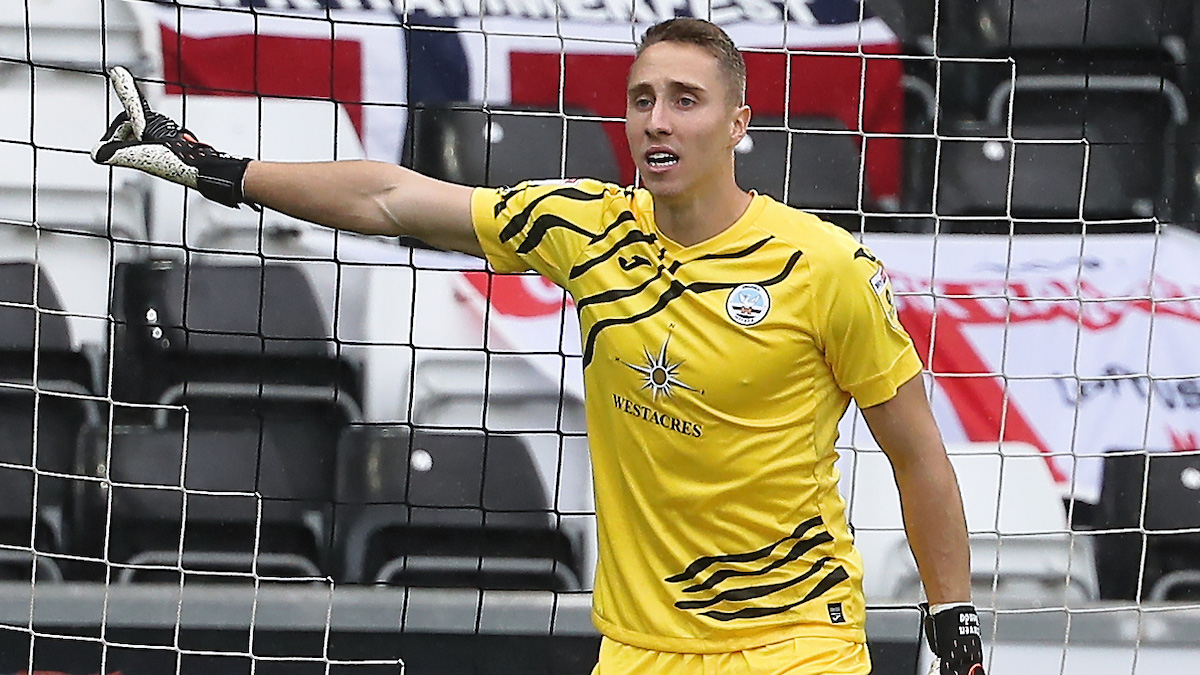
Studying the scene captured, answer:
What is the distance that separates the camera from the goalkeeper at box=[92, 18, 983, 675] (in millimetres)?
2305

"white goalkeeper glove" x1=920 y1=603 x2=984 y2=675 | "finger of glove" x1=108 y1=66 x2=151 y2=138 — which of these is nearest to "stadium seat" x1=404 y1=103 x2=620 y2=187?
"finger of glove" x1=108 y1=66 x2=151 y2=138

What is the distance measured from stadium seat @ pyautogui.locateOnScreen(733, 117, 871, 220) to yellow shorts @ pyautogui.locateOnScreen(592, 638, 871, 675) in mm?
1921

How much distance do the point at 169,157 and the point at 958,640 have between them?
149 centimetres

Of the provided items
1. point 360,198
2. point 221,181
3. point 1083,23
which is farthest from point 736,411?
point 1083,23

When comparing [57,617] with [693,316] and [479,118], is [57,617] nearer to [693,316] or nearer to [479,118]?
[479,118]

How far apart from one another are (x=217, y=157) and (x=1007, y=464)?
2.29 m

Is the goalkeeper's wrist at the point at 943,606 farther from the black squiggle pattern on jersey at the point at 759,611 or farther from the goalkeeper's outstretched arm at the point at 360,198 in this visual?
the goalkeeper's outstretched arm at the point at 360,198

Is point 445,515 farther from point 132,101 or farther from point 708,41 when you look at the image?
point 708,41

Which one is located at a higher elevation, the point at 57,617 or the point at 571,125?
the point at 571,125

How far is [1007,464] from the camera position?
3.96m

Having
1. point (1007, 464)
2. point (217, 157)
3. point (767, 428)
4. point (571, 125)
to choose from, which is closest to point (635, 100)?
point (767, 428)

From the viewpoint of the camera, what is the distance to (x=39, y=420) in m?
3.93

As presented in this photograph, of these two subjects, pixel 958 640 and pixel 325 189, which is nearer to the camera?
pixel 958 640

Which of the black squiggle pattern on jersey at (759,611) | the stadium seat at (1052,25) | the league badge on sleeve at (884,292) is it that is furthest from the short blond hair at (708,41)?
the stadium seat at (1052,25)
